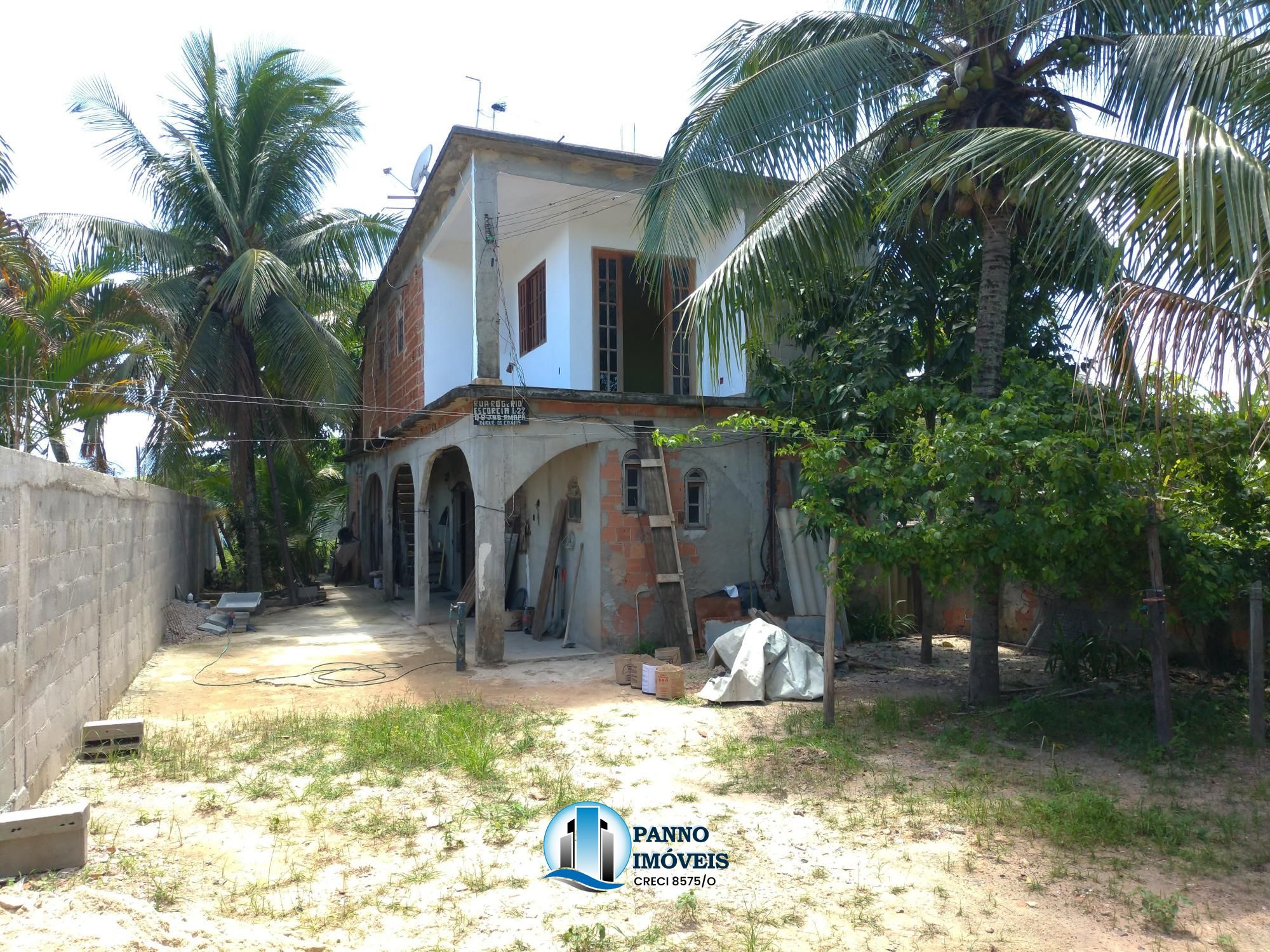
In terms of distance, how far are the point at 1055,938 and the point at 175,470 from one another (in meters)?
14.6

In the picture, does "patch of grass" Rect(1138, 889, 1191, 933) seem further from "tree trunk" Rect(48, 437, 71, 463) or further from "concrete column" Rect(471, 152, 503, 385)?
"tree trunk" Rect(48, 437, 71, 463)

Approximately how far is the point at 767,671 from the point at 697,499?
341cm

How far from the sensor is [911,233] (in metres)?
9.04

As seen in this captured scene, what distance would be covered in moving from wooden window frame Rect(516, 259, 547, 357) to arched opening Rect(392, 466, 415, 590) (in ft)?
22.9

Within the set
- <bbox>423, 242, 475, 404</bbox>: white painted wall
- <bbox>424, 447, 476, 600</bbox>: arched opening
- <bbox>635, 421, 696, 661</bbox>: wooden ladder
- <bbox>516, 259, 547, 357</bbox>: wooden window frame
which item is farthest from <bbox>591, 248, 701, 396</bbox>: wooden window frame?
<bbox>424, 447, 476, 600</bbox>: arched opening

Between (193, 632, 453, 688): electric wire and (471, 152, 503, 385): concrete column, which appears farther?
(471, 152, 503, 385): concrete column

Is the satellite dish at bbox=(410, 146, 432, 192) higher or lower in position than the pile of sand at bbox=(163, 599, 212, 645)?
higher

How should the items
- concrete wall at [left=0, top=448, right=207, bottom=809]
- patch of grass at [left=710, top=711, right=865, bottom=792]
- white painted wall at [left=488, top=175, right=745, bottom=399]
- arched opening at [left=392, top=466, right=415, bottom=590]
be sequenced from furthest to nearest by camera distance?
arched opening at [left=392, top=466, right=415, bottom=590] < white painted wall at [left=488, top=175, right=745, bottom=399] < patch of grass at [left=710, top=711, right=865, bottom=792] < concrete wall at [left=0, top=448, right=207, bottom=809]

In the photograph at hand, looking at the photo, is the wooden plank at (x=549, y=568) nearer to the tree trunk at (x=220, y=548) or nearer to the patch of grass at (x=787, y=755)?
the patch of grass at (x=787, y=755)

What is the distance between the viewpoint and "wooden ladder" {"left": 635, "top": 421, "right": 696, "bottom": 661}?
34.6 ft

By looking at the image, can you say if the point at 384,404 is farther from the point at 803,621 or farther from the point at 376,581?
the point at 803,621

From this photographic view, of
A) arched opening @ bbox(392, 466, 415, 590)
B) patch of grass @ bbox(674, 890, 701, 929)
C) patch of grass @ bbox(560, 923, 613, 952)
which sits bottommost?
patch of grass @ bbox(674, 890, 701, 929)

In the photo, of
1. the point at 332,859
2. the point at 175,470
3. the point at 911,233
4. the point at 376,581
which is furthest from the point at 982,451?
the point at 376,581

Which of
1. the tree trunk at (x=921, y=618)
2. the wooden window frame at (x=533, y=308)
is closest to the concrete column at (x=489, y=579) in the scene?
the wooden window frame at (x=533, y=308)
